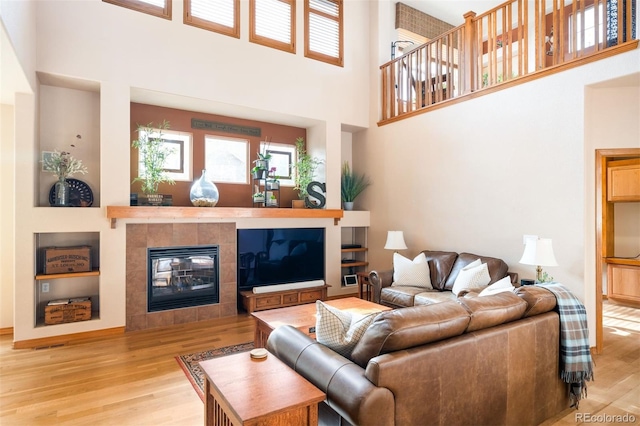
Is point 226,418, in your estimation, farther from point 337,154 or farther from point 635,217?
point 635,217

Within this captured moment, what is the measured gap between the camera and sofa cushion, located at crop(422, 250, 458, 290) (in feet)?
16.0

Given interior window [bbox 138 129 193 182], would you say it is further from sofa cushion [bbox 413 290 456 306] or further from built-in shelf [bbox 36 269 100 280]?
sofa cushion [bbox 413 290 456 306]

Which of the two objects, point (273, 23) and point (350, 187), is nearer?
point (273, 23)

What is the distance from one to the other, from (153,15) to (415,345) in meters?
5.11

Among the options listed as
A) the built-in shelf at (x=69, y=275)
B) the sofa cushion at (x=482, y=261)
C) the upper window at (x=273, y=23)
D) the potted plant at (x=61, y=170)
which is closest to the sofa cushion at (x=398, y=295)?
the sofa cushion at (x=482, y=261)

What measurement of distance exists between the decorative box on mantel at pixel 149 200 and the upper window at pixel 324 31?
3265 mm

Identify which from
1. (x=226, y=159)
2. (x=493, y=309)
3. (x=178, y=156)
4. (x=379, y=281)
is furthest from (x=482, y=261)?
(x=178, y=156)

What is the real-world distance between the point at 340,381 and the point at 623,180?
6499 mm

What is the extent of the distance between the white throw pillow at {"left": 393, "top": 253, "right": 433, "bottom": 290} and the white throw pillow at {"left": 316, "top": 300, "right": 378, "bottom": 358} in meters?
2.98

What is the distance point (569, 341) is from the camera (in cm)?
253

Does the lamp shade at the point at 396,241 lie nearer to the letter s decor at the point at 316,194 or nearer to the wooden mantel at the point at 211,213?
the wooden mantel at the point at 211,213

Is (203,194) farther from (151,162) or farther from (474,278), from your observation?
(474,278)

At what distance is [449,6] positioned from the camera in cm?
737

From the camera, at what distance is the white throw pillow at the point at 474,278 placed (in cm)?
417
